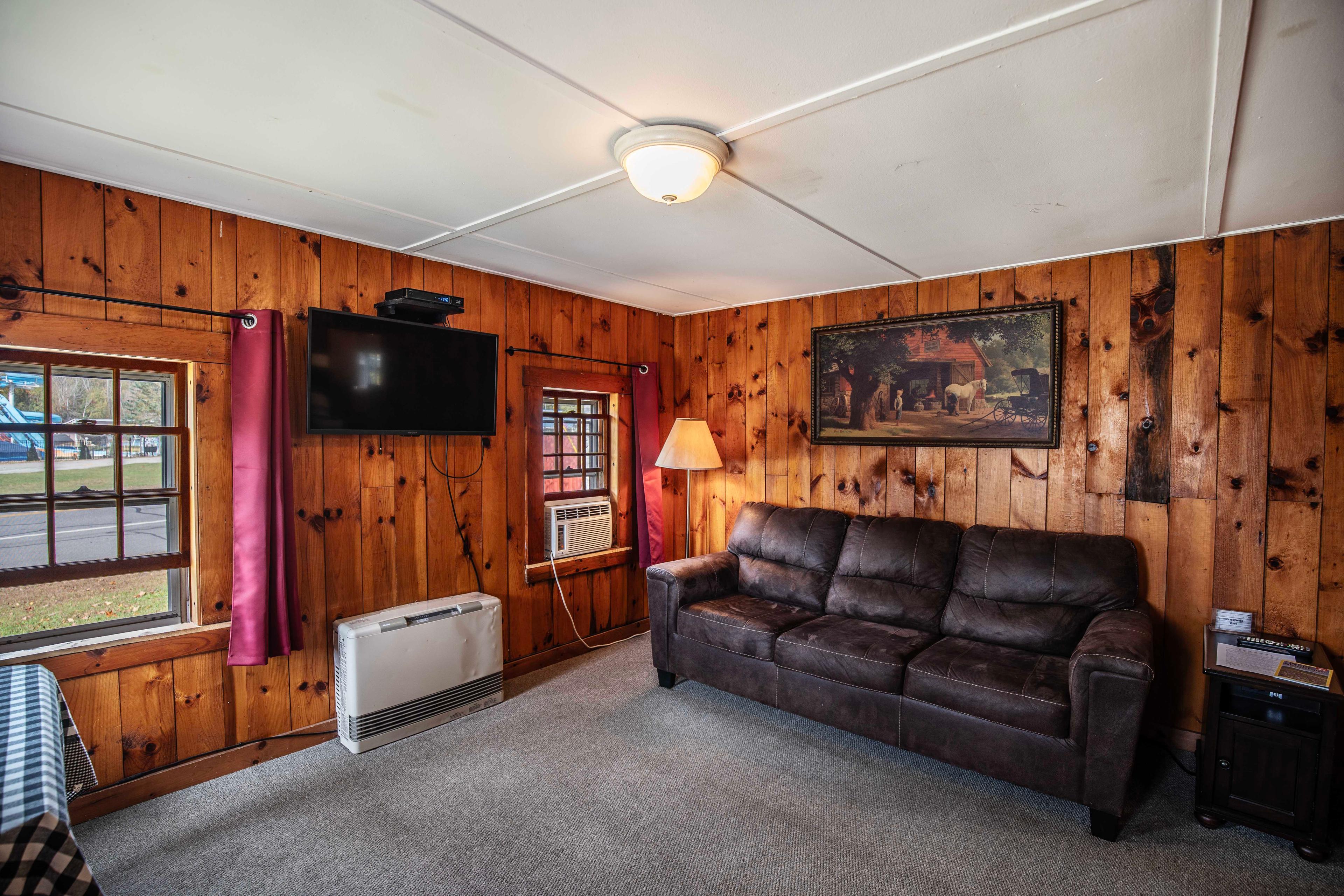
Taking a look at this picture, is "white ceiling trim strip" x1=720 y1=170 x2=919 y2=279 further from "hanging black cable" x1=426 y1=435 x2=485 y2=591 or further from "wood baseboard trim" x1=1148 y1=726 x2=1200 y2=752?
"wood baseboard trim" x1=1148 y1=726 x2=1200 y2=752

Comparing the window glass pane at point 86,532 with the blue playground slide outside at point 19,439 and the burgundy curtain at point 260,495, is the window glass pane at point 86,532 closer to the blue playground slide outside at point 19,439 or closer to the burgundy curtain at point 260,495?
the blue playground slide outside at point 19,439

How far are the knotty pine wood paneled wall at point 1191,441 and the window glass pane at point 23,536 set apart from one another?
395 cm

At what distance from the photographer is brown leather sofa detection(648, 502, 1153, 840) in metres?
2.28

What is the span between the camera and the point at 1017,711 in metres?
2.38

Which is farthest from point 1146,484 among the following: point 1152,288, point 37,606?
point 37,606

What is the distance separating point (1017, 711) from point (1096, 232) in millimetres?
2066

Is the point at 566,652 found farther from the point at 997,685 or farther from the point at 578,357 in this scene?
the point at 997,685

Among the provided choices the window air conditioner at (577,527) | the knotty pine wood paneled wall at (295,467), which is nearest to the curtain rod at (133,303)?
the knotty pine wood paneled wall at (295,467)

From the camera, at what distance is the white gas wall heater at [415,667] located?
281 cm

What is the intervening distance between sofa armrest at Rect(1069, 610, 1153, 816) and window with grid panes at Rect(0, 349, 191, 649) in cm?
357

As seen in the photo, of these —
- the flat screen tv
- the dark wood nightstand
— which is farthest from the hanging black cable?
the dark wood nightstand

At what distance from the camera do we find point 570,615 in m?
4.06

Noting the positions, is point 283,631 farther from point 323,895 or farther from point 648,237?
point 648,237

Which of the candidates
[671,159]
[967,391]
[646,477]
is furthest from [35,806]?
[967,391]
